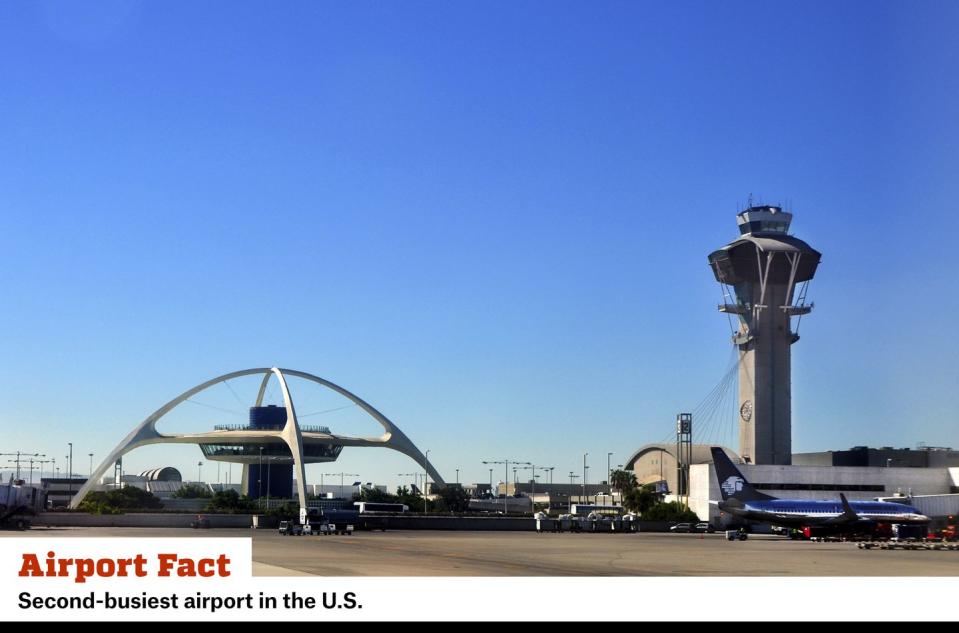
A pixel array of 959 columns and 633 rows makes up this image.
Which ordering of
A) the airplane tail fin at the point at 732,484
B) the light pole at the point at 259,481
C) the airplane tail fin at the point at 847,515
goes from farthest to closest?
1. the light pole at the point at 259,481
2. the airplane tail fin at the point at 732,484
3. the airplane tail fin at the point at 847,515

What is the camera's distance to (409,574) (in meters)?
38.5

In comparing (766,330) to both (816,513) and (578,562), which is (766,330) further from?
(578,562)

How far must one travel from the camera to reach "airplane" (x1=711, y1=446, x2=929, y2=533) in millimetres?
91938

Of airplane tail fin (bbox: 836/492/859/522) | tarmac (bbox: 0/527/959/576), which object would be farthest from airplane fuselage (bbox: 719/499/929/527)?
tarmac (bbox: 0/527/959/576)

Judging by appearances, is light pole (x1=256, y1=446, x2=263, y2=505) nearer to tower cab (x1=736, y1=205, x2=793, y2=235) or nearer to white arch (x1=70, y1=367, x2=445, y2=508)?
white arch (x1=70, y1=367, x2=445, y2=508)

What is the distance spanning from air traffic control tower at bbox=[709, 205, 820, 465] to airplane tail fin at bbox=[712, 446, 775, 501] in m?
56.9

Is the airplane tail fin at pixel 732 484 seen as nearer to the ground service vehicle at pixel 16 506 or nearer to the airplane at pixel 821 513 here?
the airplane at pixel 821 513

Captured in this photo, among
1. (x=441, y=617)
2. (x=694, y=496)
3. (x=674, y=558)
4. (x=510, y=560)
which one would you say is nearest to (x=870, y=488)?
(x=694, y=496)

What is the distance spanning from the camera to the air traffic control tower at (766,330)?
162 metres

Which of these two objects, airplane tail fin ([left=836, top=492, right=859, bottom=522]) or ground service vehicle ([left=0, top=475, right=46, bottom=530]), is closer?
ground service vehicle ([left=0, top=475, right=46, bottom=530])

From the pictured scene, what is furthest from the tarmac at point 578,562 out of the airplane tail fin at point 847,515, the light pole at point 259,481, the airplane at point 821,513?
the light pole at point 259,481

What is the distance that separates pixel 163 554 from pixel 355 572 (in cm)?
1665

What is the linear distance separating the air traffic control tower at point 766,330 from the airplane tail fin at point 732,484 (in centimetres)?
5690
